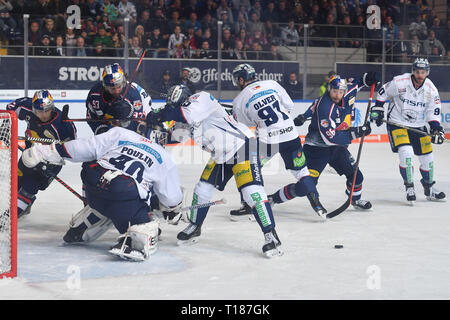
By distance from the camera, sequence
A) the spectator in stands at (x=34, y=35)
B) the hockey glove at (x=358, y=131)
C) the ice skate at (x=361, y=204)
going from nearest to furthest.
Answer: the hockey glove at (x=358, y=131), the ice skate at (x=361, y=204), the spectator in stands at (x=34, y=35)

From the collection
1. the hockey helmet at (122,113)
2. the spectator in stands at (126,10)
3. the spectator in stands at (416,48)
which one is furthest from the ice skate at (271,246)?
the spectator in stands at (416,48)

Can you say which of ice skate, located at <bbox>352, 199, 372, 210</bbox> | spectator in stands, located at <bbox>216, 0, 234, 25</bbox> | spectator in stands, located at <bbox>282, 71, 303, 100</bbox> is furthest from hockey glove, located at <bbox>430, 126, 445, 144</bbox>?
spectator in stands, located at <bbox>216, 0, 234, 25</bbox>

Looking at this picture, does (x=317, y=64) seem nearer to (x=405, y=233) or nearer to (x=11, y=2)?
(x=11, y=2)

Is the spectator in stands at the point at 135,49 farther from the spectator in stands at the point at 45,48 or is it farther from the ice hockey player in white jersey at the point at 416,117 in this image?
the ice hockey player in white jersey at the point at 416,117

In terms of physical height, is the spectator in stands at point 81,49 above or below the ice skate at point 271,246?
above

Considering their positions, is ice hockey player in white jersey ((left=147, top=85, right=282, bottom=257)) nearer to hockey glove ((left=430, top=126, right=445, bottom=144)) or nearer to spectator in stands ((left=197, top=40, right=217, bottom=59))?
hockey glove ((left=430, top=126, right=445, bottom=144))

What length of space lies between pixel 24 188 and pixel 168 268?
1462 mm

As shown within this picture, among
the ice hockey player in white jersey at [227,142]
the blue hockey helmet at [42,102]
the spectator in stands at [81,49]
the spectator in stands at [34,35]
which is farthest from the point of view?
the spectator in stands at [81,49]

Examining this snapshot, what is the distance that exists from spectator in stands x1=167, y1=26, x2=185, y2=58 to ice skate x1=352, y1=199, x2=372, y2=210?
497cm

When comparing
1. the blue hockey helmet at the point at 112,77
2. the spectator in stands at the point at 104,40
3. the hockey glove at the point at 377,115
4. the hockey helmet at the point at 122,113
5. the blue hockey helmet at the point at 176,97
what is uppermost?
the spectator in stands at the point at 104,40

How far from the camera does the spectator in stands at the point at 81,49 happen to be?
368 inches

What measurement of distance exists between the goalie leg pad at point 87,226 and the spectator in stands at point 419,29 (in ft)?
27.3

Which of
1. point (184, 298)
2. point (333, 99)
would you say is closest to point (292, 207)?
point (333, 99)

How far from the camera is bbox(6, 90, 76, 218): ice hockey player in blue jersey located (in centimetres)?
460
